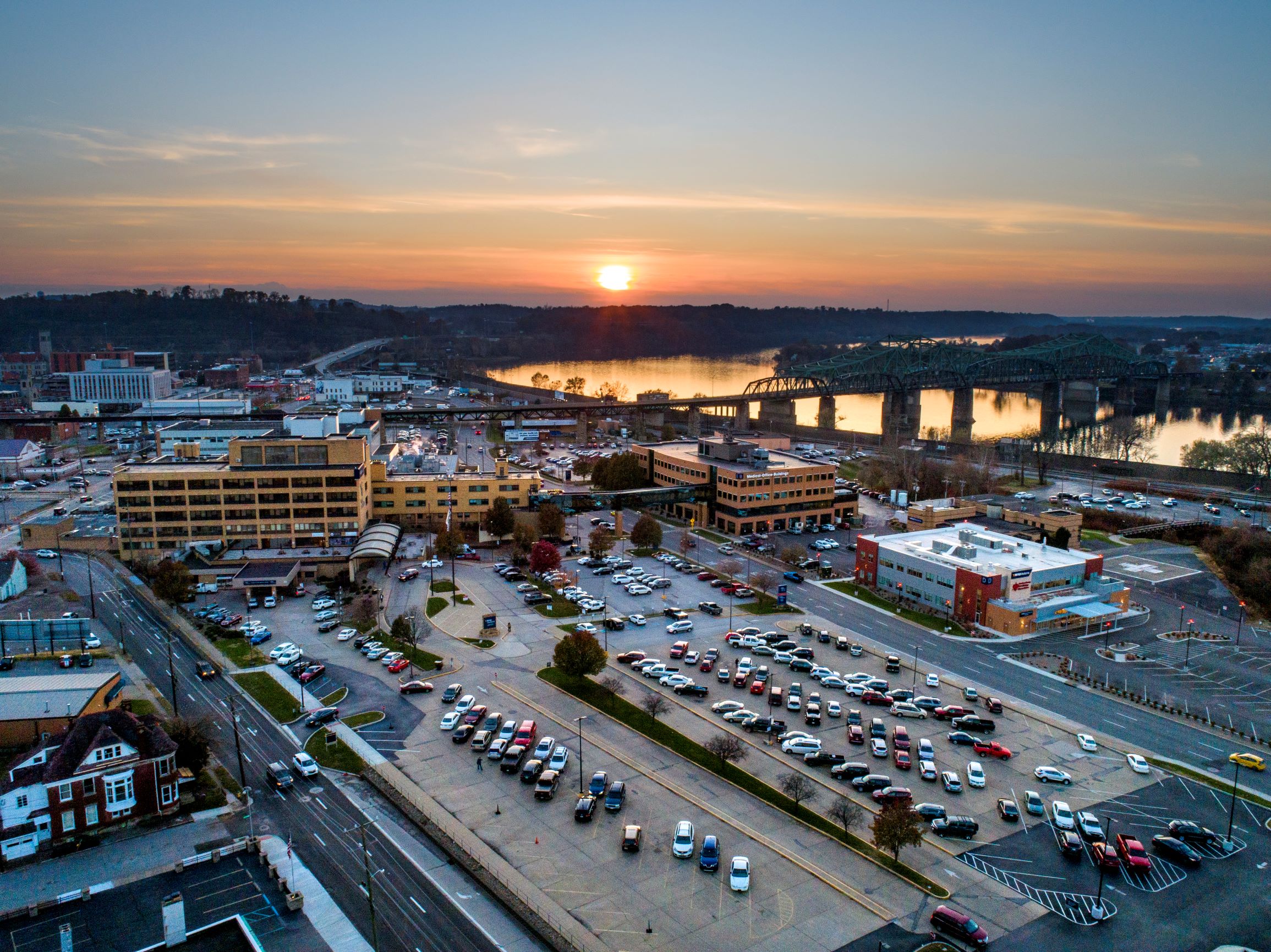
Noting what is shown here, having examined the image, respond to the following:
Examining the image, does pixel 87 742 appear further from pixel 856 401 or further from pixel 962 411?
pixel 856 401

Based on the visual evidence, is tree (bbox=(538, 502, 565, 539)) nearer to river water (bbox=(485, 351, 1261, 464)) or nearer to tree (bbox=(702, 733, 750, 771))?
tree (bbox=(702, 733, 750, 771))

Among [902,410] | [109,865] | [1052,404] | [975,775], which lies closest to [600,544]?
[975,775]

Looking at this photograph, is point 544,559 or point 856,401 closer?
point 544,559

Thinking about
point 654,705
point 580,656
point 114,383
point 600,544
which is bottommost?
point 654,705

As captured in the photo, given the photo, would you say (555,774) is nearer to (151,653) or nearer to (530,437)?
(151,653)

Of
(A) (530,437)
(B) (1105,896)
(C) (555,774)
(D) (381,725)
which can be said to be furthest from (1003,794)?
(A) (530,437)

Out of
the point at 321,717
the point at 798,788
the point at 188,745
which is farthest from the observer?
the point at 321,717
